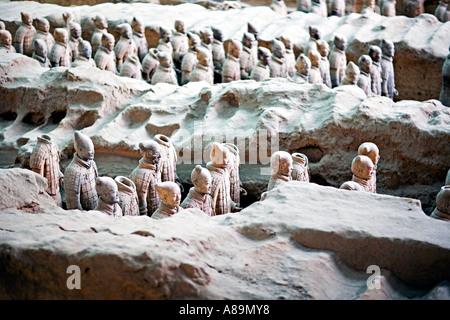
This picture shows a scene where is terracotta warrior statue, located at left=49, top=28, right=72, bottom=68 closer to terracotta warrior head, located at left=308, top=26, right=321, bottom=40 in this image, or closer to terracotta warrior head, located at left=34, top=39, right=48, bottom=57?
terracotta warrior head, located at left=34, top=39, right=48, bottom=57

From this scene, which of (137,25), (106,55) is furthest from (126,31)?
(106,55)

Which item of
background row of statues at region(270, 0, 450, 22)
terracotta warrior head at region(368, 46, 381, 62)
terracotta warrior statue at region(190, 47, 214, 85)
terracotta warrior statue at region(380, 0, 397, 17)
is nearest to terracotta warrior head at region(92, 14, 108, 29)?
terracotta warrior statue at region(190, 47, 214, 85)

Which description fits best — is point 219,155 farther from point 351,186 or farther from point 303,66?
point 303,66

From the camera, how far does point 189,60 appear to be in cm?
927

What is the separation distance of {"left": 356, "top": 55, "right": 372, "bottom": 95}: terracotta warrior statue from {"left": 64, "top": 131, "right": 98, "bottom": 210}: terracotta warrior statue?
4036 mm

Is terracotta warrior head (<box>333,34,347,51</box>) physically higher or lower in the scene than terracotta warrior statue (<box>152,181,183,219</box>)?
lower

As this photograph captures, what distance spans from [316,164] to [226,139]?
2.99 ft

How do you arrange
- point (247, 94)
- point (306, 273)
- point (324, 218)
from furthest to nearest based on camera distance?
1. point (247, 94)
2. point (324, 218)
3. point (306, 273)

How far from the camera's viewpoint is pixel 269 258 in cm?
365

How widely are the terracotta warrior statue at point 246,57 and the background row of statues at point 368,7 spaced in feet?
9.73

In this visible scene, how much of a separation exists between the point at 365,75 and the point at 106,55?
337 cm

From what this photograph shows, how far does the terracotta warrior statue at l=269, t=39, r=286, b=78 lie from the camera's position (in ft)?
29.7
